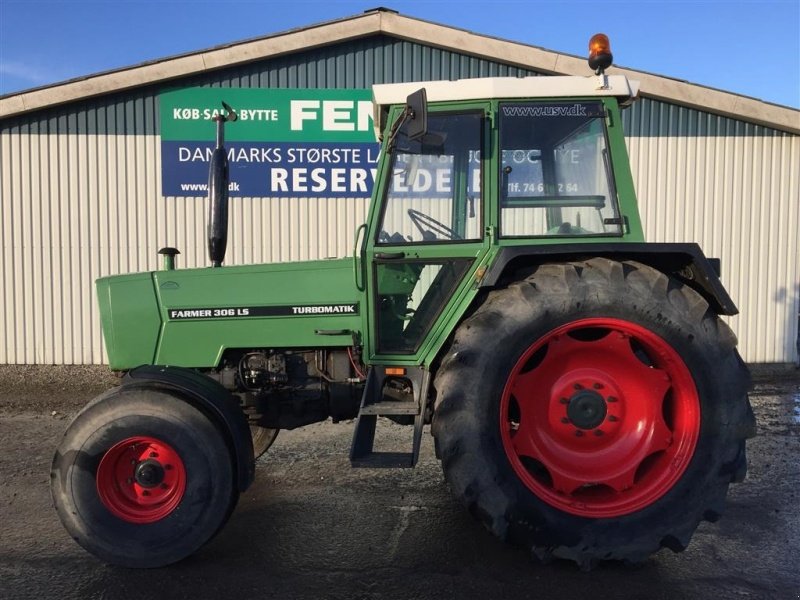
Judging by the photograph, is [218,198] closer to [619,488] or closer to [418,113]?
[418,113]

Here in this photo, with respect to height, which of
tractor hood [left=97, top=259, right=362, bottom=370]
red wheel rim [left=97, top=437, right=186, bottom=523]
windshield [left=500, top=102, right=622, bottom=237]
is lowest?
red wheel rim [left=97, top=437, right=186, bottom=523]

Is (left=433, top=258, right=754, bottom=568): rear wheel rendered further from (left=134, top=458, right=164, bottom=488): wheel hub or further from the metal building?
the metal building

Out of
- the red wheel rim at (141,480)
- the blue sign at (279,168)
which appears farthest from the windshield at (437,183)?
the blue sign at (279,168)

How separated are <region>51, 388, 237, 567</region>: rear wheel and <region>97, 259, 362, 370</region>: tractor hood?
499mm

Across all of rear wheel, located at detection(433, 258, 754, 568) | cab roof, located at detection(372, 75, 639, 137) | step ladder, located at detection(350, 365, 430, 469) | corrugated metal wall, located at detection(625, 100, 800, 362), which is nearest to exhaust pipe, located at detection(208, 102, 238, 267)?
cab roof, located at detection(372, 75, 639, 137)

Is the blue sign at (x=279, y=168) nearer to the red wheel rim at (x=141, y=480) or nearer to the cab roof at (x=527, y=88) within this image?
the cab roof at (x=527, y=88)

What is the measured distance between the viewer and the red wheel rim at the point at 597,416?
9.73 ft

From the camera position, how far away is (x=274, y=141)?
7758mm

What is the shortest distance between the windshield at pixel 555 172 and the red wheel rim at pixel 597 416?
2.00ft

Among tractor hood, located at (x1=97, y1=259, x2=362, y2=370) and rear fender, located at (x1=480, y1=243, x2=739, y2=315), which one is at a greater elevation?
rear fender, located at (x1=480, y1=243, x2=739, y2=315)

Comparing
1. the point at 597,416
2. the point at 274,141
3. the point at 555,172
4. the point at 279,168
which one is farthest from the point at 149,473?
the point at 274,141

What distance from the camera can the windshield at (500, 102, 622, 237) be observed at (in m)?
3.17

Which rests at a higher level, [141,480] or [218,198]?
[218,198]

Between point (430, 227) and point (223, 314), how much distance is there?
4.20 feet
